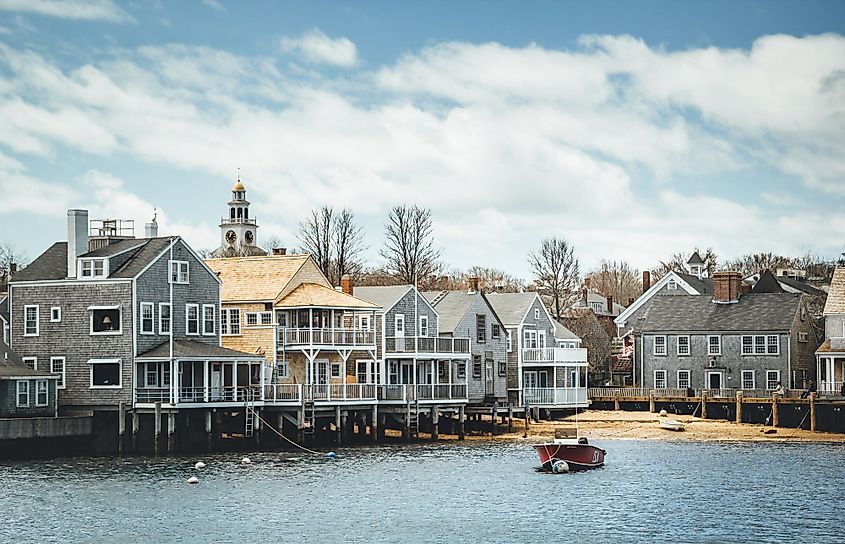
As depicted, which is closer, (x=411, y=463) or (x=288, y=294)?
(x=411, y=463)

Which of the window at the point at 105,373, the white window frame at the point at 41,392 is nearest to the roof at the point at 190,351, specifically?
the window at the point at 105,373

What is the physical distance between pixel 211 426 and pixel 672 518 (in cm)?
3153

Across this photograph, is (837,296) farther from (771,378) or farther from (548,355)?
(548,355)

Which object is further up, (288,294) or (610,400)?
(288,294)

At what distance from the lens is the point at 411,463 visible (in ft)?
216

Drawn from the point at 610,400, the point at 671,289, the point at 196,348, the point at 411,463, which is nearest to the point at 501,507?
the point at 411,463

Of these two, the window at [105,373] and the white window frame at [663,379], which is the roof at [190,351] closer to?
the window at [105,373]

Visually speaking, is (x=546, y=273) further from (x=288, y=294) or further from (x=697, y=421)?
(x=288, y=294)

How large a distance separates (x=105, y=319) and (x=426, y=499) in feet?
→ 78.7

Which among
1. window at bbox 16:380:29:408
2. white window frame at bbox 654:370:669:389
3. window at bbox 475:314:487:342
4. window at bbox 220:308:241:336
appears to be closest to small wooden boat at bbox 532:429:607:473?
window at bbox 220:308:241:336

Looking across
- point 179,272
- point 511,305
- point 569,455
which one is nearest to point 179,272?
point 179,272

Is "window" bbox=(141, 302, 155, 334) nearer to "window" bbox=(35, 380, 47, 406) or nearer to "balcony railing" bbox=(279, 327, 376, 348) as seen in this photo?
"window" bbox=(35, 380, 47, 406)

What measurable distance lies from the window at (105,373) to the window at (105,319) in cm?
158

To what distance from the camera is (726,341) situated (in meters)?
91.9
